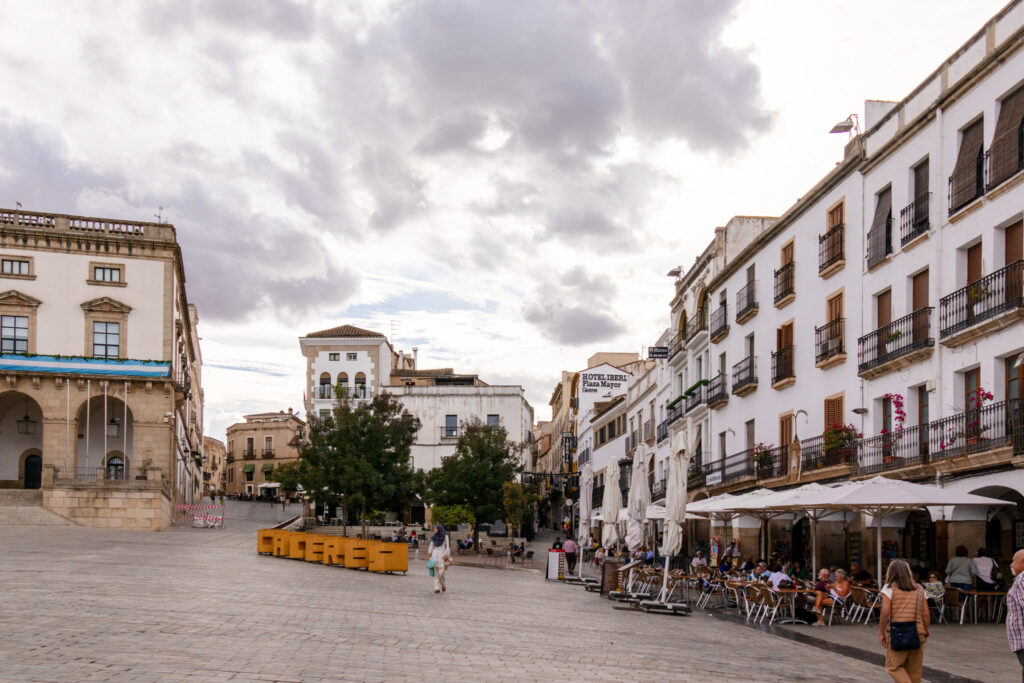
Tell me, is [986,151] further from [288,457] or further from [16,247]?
[288,457]

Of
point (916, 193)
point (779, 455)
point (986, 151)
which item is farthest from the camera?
point (779, 455)

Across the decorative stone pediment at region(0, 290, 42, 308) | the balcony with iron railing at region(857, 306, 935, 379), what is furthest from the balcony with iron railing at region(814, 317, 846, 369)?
the decorative stone pediment at region(0, 290, 42, 308)

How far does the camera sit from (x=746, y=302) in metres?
37.2

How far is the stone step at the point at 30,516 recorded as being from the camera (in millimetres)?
44438

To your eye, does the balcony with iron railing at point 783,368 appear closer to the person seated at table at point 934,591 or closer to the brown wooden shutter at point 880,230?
the brown wooden shutter at point 880,230

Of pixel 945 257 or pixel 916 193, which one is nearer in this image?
pixel 945 257

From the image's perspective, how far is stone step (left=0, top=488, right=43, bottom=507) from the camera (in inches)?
1800

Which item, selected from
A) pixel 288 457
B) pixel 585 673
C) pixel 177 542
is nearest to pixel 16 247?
pixel 177 542

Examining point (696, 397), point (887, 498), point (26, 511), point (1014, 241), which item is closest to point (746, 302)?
point (696, 397)

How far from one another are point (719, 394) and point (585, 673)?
2827 centimetres

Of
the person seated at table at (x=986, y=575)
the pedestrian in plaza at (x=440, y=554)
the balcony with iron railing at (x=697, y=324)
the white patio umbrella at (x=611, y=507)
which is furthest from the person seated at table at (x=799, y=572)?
the balcony with iron railing at (x=697, y=324)

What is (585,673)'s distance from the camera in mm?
11734

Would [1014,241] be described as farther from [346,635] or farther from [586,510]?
[586,510]

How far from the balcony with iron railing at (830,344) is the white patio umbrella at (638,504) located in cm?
581
